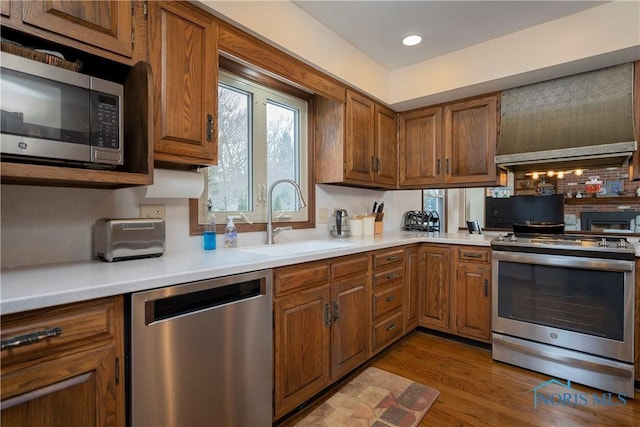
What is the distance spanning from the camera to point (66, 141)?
1082mm

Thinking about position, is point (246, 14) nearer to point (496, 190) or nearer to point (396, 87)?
point (396, 87)

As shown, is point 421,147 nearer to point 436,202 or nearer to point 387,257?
point 387,257

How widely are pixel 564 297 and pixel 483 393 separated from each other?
0.89 meters

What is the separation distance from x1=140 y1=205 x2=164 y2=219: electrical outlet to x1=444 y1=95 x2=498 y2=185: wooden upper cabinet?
8.12ft

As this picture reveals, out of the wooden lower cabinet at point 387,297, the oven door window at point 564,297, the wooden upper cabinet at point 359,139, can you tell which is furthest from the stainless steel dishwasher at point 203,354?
the oven door window at point 564,297

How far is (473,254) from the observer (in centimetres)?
251

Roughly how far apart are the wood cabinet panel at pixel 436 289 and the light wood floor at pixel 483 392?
0.22m

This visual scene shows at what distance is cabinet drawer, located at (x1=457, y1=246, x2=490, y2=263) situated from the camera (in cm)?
246

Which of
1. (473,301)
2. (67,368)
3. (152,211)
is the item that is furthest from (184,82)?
(473,301)

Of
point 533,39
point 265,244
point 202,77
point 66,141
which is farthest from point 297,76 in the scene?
point 533,39

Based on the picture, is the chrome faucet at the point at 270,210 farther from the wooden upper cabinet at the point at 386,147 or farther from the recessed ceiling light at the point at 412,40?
the recessed ceiling light at the point at 412,40

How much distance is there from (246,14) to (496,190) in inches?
178

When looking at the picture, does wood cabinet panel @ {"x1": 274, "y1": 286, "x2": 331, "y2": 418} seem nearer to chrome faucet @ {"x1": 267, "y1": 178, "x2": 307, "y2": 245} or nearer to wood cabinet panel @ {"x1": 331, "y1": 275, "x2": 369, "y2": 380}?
wood cabinet panel @ {"x1": 331, "y1": 275, "x2": 369, "y2": 380}

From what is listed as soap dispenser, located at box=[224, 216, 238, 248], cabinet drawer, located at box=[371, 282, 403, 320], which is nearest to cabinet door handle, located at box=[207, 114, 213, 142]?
soap dispenser, located at box=[224, 216, 238, 248]
